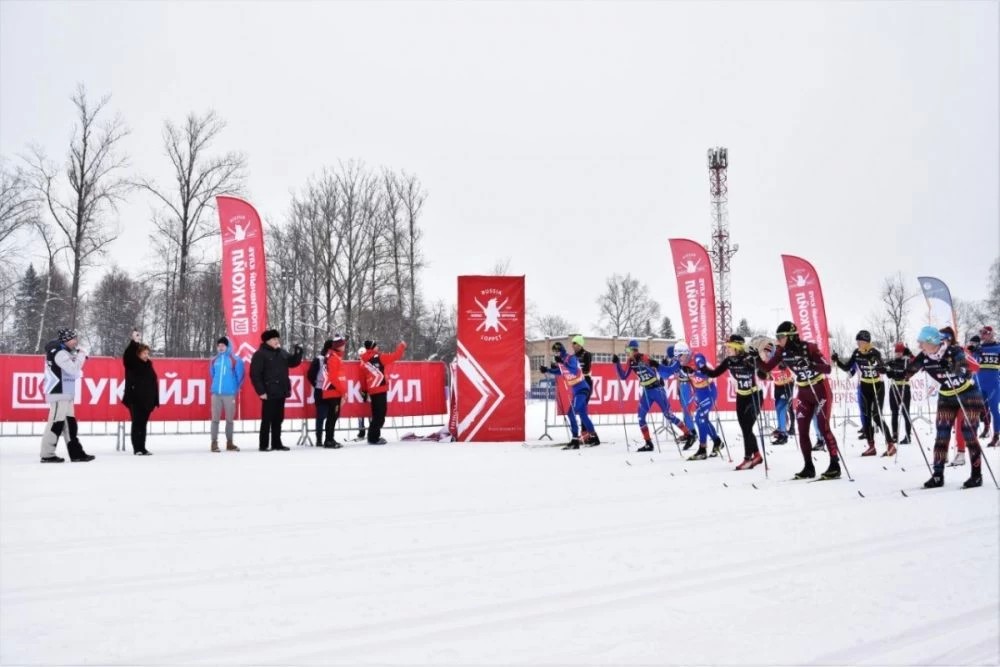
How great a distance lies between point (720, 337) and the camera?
6291 cm

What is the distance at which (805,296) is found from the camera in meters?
19.1

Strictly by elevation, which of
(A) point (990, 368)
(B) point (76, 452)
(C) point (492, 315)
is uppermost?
(C) point (492, 315)

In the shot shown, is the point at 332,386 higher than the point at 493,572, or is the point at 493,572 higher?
the point at 332,386

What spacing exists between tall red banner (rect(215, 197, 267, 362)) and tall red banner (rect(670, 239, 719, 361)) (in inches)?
432

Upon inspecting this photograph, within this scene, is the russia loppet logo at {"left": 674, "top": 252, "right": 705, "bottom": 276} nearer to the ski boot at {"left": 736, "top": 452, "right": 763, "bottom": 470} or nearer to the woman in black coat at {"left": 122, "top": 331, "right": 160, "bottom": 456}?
the ski boot at {"left": 736, "top": 452, "right": 763, "bottom": 470}

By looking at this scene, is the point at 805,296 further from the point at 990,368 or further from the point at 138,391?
the point at 138,391

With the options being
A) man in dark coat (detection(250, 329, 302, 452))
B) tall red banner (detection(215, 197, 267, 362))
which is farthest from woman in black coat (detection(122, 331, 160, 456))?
tall red banner (detection(215, 197, 267, 362))

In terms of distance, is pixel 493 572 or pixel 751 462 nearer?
pixel 493 572

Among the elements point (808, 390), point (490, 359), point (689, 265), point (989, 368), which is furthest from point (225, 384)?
point (989, 368)

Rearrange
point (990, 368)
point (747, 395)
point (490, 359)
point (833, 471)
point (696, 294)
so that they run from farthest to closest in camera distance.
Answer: point (696, 294)
point (490, 359)
point (990, 368)
point (747, 395)
point (833, 471)

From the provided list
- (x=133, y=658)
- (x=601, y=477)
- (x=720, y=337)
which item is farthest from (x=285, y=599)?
(x=720, y=337)

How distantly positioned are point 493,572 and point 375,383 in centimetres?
933

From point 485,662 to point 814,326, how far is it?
1870 cm

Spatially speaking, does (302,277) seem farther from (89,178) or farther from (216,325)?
(89,178)
